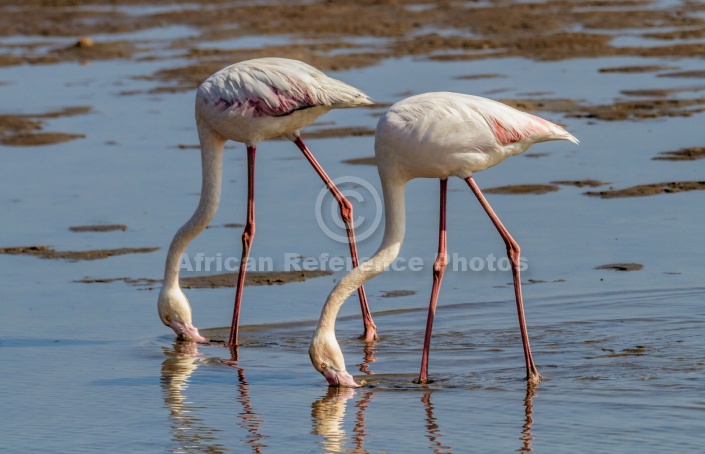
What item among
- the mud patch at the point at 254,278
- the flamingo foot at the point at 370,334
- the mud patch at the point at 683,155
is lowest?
the flamingo foot at the point at 370,334

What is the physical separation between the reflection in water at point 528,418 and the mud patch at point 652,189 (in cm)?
455

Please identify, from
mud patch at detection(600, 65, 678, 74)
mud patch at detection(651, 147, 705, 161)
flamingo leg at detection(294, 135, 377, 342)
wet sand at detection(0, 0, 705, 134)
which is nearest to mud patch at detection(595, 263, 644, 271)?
flamingo leg at detection(294, 135, 377, 342)

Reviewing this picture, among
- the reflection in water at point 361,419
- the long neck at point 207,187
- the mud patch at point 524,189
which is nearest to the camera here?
the reflection in water at point 361,419

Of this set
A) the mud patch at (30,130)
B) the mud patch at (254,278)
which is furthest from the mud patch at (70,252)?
the mud patch at (30,130)

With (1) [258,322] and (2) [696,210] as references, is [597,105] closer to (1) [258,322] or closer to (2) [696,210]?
(2) [696,210]

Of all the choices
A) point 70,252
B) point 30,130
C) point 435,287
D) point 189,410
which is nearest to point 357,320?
point 435,287

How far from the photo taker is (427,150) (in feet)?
23.1

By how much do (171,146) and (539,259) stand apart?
593 centimetres

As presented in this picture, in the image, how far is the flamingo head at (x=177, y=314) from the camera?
8547 millimetres

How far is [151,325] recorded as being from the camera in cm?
888

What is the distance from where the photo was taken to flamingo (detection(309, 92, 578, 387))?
7039 millimetres

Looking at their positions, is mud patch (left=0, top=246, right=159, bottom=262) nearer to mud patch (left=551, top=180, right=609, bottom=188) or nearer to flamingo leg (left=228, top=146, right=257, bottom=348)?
flamingo leg (left=228, top=146, right=257, bottom=348)

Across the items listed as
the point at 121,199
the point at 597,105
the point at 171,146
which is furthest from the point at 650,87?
the point at 121,199

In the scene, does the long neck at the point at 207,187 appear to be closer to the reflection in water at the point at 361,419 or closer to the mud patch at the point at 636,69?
the reflection in water at the point at 361,419
